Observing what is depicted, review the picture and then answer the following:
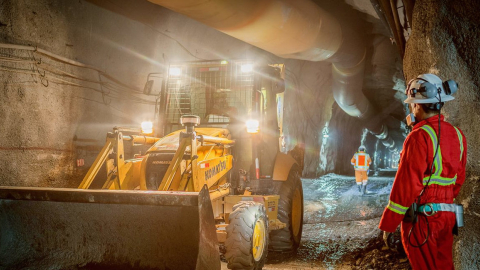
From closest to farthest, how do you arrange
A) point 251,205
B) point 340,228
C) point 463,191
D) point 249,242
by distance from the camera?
point 463,191 → point 249,242 → point 251,205 → point 340,228

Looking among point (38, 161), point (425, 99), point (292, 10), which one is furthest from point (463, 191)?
point (38, 161)

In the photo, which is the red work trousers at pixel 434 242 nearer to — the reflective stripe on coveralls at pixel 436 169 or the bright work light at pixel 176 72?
the reflective stripe on coveralls at pixel 436 169

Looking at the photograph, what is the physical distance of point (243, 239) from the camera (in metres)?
3.55

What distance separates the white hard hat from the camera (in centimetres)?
243

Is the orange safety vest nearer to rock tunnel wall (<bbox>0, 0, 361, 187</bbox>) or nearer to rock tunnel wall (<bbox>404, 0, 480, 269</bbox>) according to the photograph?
rock tunnel wall (<bbox>0, 0, 361, 187</bbox>)

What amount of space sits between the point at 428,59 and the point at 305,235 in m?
4.72

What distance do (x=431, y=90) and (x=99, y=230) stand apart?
3214mm

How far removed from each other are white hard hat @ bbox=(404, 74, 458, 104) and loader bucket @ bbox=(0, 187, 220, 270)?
1922 millimetres

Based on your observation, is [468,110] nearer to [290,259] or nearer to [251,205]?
[251,205]

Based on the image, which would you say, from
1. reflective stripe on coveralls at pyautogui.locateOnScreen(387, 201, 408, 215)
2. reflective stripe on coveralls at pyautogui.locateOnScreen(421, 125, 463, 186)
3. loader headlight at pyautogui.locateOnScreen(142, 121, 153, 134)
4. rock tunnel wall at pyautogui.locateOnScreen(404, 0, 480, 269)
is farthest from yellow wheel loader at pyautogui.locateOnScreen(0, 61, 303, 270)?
rock tunnel wall at pyautogui.locateOnScreen(404, 0, 480, 269)

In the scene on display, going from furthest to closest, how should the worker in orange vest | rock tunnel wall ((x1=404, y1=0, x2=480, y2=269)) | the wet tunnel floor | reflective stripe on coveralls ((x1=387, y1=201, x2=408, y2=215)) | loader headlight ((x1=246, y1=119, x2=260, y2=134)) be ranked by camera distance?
the worker in orange vest → the wet tunnel floor → loader headlight ((x1=246, y1=119, x2=260, y2=134)) → rock tunnel wall ((x1=404, y1=0, x2=480, y2=269)) → reflective stripe on coveralls ((x1=387, y1=201, x2=408, y2=215))

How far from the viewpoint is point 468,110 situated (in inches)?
116

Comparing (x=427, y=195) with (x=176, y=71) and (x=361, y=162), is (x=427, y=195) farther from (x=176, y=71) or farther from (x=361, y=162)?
(x=361, y=162)

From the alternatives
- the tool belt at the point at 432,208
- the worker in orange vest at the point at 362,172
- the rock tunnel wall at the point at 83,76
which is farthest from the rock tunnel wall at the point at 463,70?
the worker in orange vest at the point at 362,172
